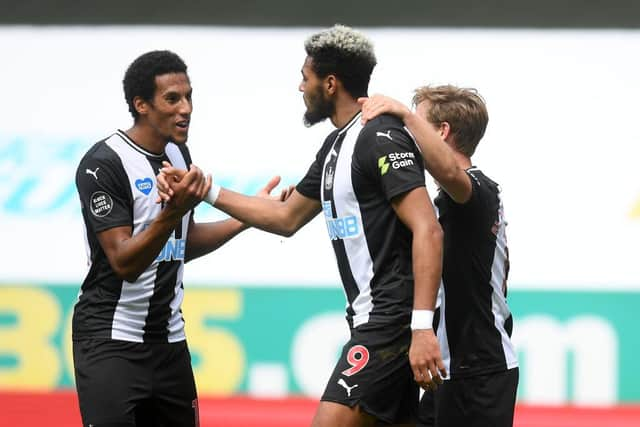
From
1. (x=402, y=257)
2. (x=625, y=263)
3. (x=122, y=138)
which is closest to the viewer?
(x=402, y=257)

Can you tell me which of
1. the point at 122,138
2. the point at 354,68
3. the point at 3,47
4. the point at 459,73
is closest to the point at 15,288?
the point at 3,47

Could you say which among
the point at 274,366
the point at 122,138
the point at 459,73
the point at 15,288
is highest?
the point at 459,73

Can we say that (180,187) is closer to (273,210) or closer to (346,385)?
(273,210)

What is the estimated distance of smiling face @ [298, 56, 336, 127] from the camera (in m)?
4.75

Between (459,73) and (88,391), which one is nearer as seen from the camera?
(88,391)

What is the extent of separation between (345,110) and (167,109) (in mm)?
746

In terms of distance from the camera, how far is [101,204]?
471 centimetres

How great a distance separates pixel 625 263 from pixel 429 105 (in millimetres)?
3793

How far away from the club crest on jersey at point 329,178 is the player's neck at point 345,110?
22 centimetres

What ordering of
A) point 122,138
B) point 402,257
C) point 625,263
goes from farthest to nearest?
point 625,263, point 122,138, point 402,257

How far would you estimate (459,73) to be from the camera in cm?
867

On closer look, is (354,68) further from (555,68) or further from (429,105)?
(555,68)

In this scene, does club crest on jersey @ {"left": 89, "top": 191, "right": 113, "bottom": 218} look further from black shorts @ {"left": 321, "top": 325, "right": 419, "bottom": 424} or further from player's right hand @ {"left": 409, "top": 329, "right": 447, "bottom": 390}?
player's right hand @ {"left": 409, "top": 329, "right": 447, "bottom": 390}

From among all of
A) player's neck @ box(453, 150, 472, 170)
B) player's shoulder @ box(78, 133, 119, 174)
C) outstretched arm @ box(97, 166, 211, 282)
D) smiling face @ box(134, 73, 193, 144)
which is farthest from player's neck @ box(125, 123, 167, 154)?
player's neck @ box(453, 150, 472, 170)
